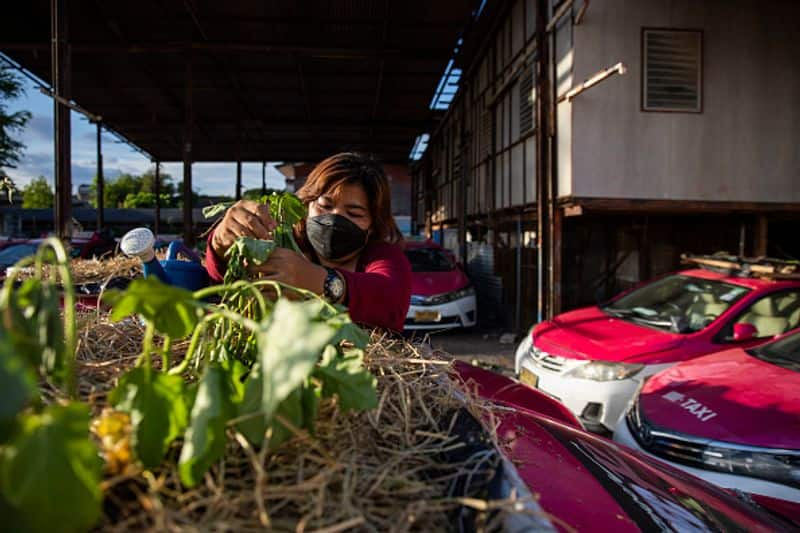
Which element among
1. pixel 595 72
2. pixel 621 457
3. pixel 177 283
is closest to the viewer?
pixel 621 457

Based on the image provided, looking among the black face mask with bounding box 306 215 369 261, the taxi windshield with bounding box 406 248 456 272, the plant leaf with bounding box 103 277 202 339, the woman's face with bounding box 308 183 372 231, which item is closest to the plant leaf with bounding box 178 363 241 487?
the plant leaf with bounding box 103 277 202 339

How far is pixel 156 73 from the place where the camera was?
1401 centimetres

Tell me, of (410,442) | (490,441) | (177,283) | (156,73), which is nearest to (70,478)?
(410,442)

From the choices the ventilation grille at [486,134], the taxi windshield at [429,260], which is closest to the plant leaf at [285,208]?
the taxi windshield at [429,260]

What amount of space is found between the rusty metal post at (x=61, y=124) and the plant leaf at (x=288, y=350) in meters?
8.93

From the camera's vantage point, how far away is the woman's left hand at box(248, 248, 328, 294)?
4.62 feet

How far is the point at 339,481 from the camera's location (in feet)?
2.72

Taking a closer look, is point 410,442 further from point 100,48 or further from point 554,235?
point 100,48

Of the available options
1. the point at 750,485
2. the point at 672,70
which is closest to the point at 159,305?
the point at 750,485

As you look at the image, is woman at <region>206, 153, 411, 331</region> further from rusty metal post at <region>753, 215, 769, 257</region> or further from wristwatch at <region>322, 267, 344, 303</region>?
rusty metal post at <region>753, 215, 769, 257</region>

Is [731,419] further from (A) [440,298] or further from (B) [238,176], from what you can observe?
(B) [238,176]

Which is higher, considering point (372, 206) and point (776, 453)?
point (372, 206)

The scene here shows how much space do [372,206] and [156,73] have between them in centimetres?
1395

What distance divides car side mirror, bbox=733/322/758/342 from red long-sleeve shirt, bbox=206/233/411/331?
157 inches
